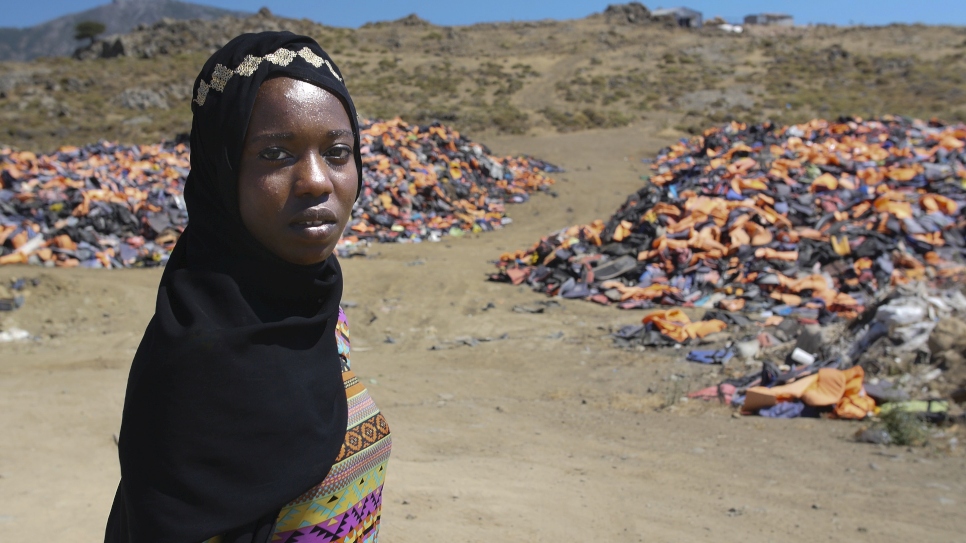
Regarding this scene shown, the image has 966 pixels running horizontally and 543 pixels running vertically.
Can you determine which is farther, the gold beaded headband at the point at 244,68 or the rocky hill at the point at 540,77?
the rocky hill at the point at 540,77

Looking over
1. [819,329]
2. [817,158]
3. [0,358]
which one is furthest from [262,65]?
[817,158]

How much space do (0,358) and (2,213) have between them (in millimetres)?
5180

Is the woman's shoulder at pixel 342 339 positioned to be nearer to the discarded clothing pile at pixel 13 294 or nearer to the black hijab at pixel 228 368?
the black hijab at pixel 228 368

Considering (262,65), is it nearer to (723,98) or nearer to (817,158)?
(817,158)

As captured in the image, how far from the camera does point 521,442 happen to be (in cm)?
477

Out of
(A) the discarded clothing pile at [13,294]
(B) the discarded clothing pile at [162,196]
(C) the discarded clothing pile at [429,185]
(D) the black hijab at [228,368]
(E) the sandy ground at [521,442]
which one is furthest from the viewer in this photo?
(C) the discarded clothing pile at [429,185]

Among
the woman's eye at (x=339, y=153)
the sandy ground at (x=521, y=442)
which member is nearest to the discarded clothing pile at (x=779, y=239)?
the sandy ground at (x=521, y=442)

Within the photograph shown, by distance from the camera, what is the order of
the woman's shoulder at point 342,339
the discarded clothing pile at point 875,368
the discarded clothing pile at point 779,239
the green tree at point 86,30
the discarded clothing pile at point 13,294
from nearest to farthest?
1. the woman's shoulder at point 342,339
2. the discarded clothing pile at point 875,368
3. the discarded clothing pile at point 13,294
4. the discarded clothing pile at point 779,239
5. the green tree at point 86,30

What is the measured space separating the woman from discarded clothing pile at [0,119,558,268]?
9811 mm

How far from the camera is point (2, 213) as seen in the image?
1080 centimetres

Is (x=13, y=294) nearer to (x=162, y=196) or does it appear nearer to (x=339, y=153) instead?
(x=162, y=196)

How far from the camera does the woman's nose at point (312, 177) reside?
1249 mm

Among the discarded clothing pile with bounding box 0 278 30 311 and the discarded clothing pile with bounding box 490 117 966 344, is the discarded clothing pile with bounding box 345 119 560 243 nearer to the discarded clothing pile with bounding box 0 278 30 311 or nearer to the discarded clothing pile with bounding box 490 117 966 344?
the discarded clothing pile with bounding box 490 117 966 344

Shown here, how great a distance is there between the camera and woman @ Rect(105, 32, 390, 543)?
1165 millimetres
